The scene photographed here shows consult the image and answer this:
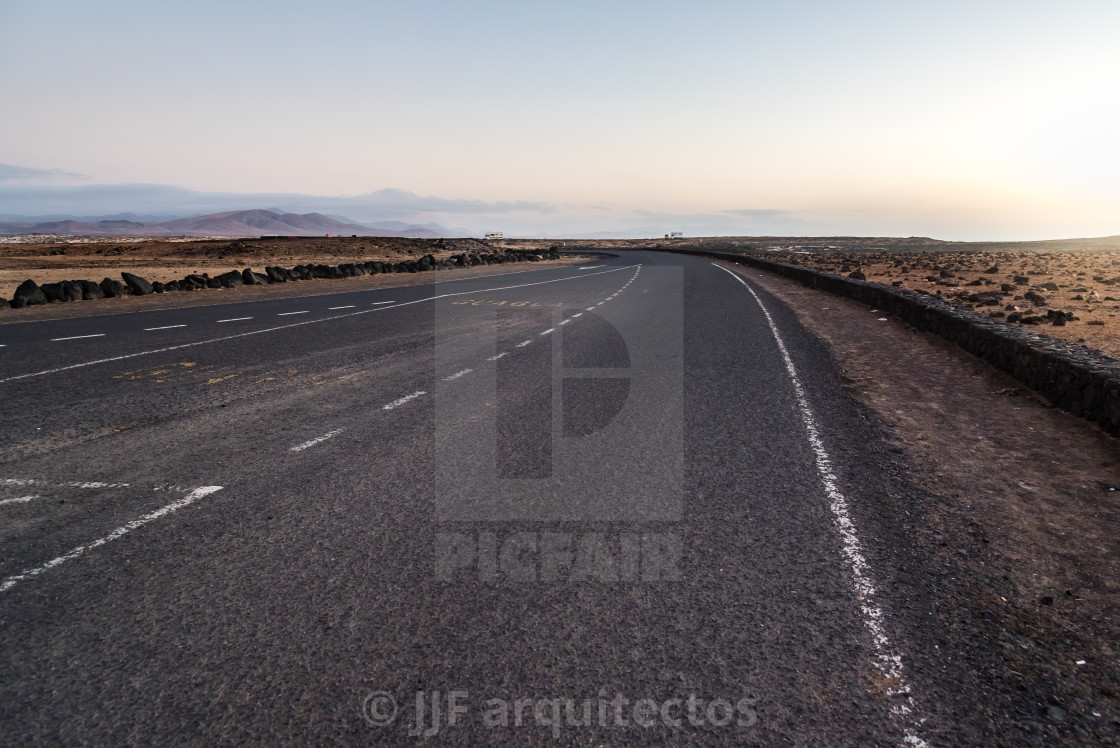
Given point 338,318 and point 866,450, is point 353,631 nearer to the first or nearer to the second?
point 866,450

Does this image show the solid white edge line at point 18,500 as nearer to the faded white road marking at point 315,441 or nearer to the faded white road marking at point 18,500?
the faded white road marking at point 18,500

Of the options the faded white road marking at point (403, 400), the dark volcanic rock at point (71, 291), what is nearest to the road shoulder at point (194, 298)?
the dark volcanic rock at point (71, 291)

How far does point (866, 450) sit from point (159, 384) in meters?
7.79

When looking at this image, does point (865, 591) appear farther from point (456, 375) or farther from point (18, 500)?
point (456, 375)

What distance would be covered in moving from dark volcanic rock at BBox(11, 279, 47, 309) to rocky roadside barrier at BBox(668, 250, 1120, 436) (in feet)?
69.9

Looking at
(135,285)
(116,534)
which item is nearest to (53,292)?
(135,285)

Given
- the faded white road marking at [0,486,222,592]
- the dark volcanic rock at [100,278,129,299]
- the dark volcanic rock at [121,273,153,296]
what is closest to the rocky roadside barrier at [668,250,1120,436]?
the faded white road marking at [0,486,222,592]

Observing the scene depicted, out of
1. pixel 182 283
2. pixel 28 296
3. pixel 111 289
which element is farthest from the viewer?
pixel 182 283

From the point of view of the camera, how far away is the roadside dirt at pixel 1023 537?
286 centimetres

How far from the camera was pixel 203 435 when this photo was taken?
599 centimetres

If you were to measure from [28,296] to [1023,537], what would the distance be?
69.8ft

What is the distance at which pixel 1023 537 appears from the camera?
14.0ft

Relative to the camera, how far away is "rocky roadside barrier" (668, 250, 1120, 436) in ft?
22.5

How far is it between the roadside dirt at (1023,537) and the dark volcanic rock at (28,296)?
19.5 meters
